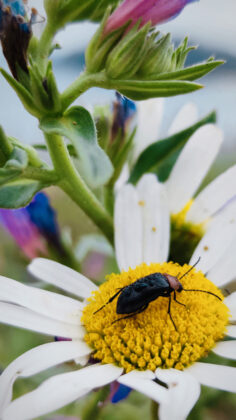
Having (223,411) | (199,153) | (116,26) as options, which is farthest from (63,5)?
(223,411)

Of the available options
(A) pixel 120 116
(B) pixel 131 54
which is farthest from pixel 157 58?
(A) pixel 120 116

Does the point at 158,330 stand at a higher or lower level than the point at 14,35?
lower

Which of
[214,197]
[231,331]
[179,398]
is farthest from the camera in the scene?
[214,197]

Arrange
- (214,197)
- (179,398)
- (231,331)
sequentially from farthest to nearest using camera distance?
(214,197)
(231,331)
(179,398)

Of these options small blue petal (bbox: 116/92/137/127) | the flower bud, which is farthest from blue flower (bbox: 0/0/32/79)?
small blue petal (bbox: 116/92/137/127)

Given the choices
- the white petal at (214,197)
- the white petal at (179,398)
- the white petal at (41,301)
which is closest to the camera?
the white petal at (179,398)

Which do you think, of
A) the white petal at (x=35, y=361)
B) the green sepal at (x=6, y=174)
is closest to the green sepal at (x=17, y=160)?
the green sepal at (x=6, y=174)

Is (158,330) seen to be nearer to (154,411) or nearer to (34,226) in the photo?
(154,411)

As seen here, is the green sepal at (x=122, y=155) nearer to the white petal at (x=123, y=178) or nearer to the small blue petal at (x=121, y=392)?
the white petal at (x=123, y=178)
